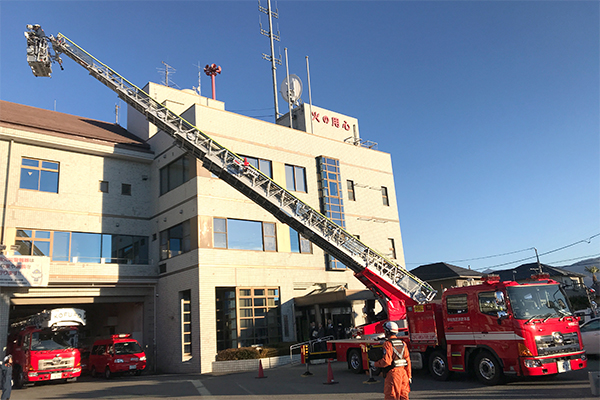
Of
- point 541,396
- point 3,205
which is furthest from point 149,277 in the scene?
point 541,396

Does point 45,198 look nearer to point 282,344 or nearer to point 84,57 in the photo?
point 84,57

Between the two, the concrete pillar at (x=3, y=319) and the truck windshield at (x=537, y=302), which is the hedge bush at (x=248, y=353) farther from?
the truck windshield at (x=537, y=302)

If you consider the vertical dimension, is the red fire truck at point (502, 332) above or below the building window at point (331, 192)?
below

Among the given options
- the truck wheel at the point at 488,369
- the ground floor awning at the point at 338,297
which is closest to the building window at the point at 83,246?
the ground floor awning at the point at 338,297

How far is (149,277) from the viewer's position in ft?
83.2

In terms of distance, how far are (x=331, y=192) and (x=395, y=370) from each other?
21043 millimetres

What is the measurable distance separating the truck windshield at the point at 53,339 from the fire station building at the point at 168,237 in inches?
58.6

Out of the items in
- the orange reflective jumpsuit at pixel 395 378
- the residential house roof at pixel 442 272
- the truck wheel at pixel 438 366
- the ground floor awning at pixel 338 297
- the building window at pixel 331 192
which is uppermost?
the building window at pixel 331 192

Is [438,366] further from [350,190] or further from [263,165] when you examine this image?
[350,190]

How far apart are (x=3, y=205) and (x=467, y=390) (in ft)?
73.6

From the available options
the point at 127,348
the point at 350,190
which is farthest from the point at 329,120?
the point at 127,348

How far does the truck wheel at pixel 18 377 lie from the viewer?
18.1 metres

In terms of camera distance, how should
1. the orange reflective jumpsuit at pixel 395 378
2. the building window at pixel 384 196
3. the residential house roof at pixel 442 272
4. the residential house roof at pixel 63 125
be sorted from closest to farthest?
the orange reflective jumpsuit at pixel 395 378
the residential house roof at pixel 63 125
the building window at pixel 384 196
the residential house roof at pixel 442 272

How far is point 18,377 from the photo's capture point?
1853cm
